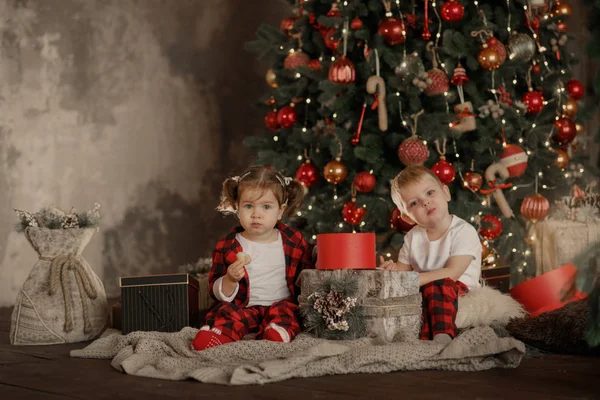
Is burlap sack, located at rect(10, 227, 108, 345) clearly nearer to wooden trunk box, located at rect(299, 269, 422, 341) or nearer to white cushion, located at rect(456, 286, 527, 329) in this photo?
wooden trunk box, located at rect(299, 269, 422, 341)

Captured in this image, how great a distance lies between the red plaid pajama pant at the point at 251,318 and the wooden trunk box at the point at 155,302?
211 millimetres

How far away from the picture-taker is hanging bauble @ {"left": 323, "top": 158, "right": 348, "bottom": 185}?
4.02m

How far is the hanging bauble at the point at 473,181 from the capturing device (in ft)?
12.9

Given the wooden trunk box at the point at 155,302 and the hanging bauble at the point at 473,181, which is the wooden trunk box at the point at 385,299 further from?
the hanging bauble at the point at 473,181

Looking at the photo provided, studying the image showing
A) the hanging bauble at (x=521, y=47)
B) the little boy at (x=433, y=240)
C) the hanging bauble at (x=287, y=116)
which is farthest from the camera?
the hanging bauble at (x=287, y=116)

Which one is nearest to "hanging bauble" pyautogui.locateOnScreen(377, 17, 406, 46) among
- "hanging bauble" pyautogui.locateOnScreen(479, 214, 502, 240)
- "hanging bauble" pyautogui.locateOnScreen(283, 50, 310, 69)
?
"hanging bauble" pyautogui.locateOnScreen(283, 50, 310, 69)

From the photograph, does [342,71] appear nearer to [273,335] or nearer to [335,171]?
[335,171]

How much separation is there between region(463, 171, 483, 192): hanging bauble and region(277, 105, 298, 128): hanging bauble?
1014 mm

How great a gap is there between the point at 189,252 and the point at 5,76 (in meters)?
1.63

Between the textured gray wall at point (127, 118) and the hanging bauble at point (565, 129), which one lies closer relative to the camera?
the hanging bauble at point (565, 129)

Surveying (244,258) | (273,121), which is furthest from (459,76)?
(244,258)

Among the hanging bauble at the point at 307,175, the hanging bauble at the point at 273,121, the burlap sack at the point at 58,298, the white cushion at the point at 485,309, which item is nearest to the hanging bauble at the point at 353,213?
the hanging bauble at the point at 307,175

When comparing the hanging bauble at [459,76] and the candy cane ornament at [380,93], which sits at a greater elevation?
the hanging bauble at [459,76]

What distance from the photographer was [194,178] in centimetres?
534
